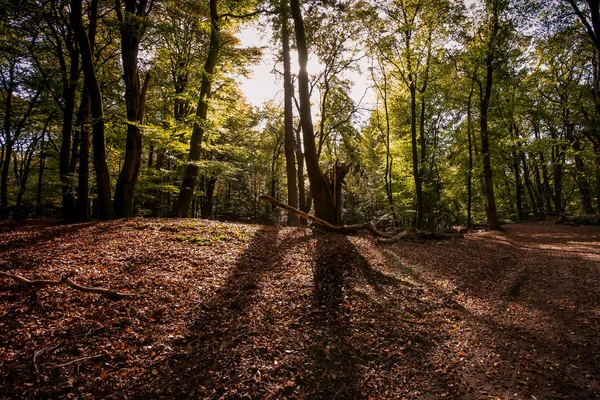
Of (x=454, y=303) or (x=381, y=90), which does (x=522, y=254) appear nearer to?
(x=454, y=303)

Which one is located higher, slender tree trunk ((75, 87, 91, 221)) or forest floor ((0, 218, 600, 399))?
slender tree trunk ((75, 87, 91, 221))

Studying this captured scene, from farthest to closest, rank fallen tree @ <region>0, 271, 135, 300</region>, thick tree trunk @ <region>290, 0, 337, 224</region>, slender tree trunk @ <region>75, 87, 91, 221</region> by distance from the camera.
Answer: slender tree trunk @ <region>75, 87, 91, 221</region> < thick tree trunk @ <region>290, 0, 337, 224</region> < fallen tree @ <region>0, 271, 135, 300</region>

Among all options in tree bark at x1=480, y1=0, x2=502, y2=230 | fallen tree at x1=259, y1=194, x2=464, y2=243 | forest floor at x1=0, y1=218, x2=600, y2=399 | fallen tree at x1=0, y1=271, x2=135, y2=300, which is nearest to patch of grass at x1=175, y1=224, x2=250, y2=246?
forest floor at x1=0, y1=218, x2=600, y2=399

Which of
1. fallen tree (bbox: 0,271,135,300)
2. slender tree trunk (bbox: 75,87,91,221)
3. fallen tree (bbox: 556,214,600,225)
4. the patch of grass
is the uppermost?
Result: slender tree trunk (bbox: 75,87,91,221)

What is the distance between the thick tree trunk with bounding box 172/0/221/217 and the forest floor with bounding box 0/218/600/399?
440 cm

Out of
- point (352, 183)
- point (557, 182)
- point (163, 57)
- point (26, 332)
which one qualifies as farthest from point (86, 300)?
point (557, 182)

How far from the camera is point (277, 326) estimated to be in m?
3.81

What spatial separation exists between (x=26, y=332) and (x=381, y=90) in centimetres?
2232

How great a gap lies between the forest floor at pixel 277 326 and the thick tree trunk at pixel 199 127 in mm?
4403

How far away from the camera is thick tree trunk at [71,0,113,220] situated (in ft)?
27.0

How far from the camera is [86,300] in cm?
384

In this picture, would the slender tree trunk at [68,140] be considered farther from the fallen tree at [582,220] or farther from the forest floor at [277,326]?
the fallen tree at [582,220]

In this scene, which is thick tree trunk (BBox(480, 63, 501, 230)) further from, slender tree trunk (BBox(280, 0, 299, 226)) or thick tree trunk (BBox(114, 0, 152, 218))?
thick tree trunk (BBox(114, 0, 152, 218))

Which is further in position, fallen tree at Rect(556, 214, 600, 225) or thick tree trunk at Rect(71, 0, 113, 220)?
fallen tree at Rect(556, 214, 600, 225)
